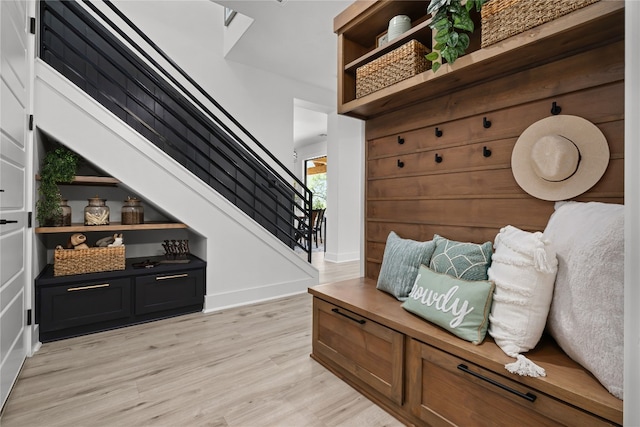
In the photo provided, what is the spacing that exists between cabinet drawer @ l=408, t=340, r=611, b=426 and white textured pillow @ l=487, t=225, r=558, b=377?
0.11 m

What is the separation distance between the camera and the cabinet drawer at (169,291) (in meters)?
2.60

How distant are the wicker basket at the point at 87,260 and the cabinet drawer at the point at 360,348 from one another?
1.77 meters

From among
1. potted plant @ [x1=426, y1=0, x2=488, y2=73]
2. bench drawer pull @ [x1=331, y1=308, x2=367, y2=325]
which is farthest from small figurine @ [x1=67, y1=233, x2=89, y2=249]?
potted plant @ [x1=426, y1=0, x2=488, y2=73]

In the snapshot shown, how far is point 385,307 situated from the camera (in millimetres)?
1647

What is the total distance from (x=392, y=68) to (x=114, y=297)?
270cm

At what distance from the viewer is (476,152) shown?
1.69 meters

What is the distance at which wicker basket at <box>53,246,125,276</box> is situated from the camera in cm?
231

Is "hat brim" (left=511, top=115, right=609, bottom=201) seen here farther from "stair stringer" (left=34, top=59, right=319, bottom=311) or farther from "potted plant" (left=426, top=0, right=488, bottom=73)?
"stair stringer" (left=34, top=59, right=319, bottom=311)

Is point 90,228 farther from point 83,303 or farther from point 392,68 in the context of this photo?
point 392,68

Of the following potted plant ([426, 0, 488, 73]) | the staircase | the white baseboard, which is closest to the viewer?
potted plant ([426, 0, 488, 73])

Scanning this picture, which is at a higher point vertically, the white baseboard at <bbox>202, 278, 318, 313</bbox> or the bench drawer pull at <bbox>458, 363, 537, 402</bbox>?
the bench drawer pull at <bbox>458, 363, 537, 402</bbox>

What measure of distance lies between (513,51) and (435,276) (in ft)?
3.48

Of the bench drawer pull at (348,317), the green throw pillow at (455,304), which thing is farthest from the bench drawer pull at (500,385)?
the bench drawer pull at (348,317)

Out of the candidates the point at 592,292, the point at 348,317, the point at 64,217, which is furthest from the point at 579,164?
the point at 64,217
